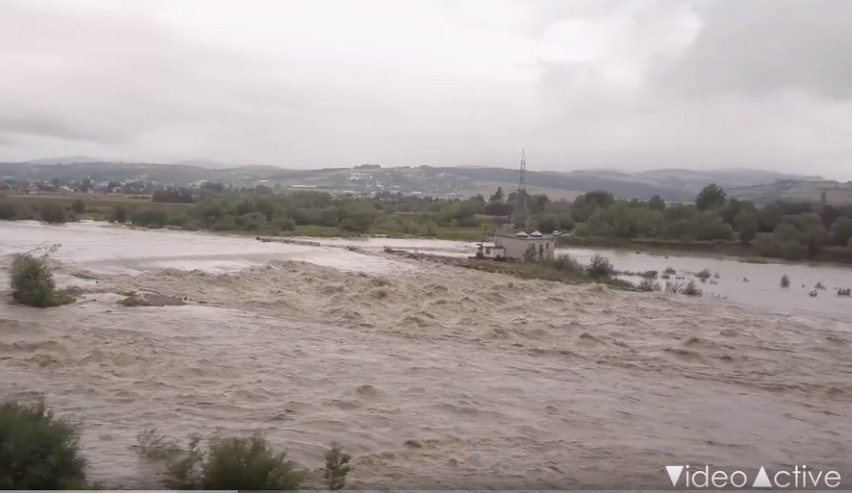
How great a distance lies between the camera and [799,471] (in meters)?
9.52

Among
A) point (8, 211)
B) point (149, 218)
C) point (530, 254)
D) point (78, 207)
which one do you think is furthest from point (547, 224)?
point (8, 211)

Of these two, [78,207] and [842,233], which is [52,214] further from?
[842,233]

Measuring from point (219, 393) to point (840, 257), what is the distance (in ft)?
157

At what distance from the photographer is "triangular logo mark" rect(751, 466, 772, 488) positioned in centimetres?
835

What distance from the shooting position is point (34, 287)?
1861 centimetres

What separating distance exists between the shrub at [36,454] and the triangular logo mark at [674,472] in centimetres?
585

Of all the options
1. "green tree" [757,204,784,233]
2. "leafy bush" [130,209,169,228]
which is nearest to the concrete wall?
"green tree" [757,204,784,233]

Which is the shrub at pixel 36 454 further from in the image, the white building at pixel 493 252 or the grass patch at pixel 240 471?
the white building at pixel 493 252

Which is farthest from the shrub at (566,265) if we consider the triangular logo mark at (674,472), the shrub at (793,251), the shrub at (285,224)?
the shrub at (285,224)

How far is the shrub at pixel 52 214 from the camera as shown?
189 feet

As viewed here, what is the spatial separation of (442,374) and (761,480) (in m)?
6.42

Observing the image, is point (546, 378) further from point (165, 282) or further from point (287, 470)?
point (165, 282)

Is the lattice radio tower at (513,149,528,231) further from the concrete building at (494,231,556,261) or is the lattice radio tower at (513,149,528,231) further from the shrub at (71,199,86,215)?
the shrub at (71,199,86,215)

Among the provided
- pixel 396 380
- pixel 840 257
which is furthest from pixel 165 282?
pixel 840 257
